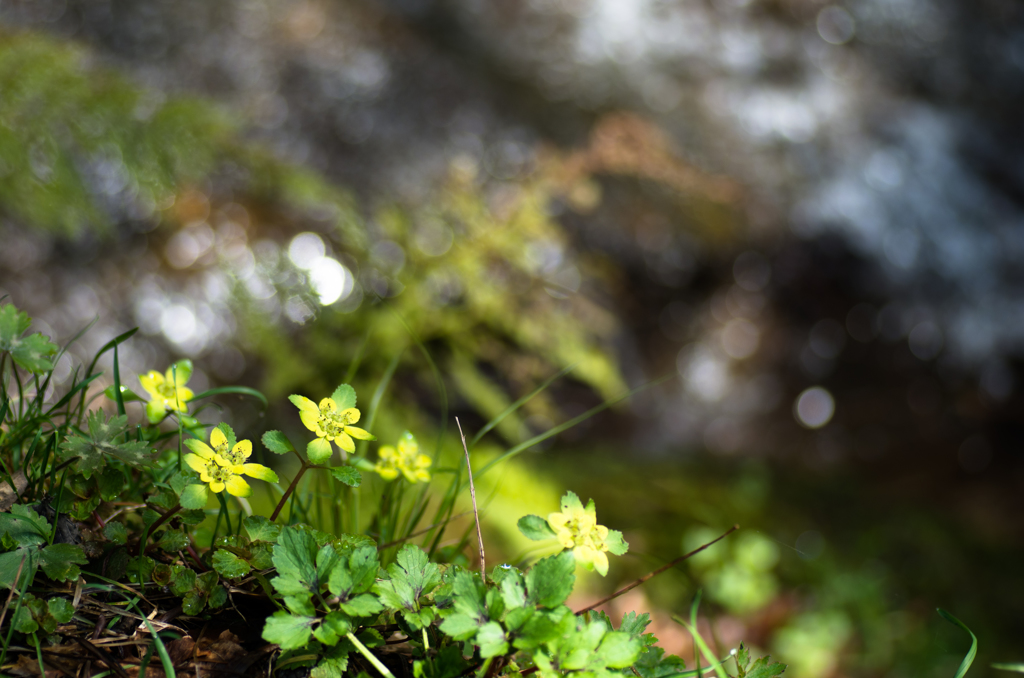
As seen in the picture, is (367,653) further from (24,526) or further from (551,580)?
(24,526)

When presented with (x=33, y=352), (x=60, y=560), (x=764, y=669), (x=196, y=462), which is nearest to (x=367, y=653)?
(x=196, y=462)

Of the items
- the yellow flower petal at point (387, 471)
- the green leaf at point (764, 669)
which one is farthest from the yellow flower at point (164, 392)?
the green leaf at point (764, 669)

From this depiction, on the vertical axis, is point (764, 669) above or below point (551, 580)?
below

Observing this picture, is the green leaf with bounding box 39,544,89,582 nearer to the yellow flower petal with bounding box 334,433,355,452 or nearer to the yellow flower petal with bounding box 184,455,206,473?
the yellow flower petal with bounding box 184,455,206,473

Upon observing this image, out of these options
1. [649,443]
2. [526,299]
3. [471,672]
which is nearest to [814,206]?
[649,443]

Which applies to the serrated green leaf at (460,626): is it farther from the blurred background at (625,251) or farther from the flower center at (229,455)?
the blurred background at (625,251)

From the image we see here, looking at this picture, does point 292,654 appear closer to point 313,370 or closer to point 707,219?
point 313,370

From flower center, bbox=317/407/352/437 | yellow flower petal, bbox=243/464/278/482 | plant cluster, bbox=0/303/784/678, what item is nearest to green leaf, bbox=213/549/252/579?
plant cluster, bbox=0/303/784/678
